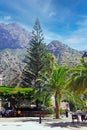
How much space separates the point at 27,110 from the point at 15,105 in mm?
2349

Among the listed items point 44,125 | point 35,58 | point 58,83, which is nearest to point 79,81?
point 44,125

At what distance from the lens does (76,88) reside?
27.9 m

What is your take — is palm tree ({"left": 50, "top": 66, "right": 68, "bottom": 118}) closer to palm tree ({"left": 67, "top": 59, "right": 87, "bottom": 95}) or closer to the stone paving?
the stone paving

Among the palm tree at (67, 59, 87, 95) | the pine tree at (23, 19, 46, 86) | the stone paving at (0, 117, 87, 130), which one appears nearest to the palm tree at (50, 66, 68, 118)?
the stone paving at (0, 117, 87, 130)

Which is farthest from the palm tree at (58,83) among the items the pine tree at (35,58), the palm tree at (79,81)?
the pine tree at (35,58)

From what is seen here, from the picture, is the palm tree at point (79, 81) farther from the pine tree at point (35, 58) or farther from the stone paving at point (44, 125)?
the pine tree at point (35, 58)

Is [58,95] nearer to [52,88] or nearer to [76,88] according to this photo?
[52,88]

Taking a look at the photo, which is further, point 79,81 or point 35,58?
point 35,58

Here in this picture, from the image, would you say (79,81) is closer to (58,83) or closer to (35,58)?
(58,83)

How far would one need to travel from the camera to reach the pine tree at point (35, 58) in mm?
67562

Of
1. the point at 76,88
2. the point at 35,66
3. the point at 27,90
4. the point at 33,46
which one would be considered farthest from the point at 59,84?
the point at 33,46

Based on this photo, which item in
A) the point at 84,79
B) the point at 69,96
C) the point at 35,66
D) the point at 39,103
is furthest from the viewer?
the point at 35,66

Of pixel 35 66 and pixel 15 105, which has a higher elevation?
pixel 35 66

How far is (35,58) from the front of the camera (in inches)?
2761
